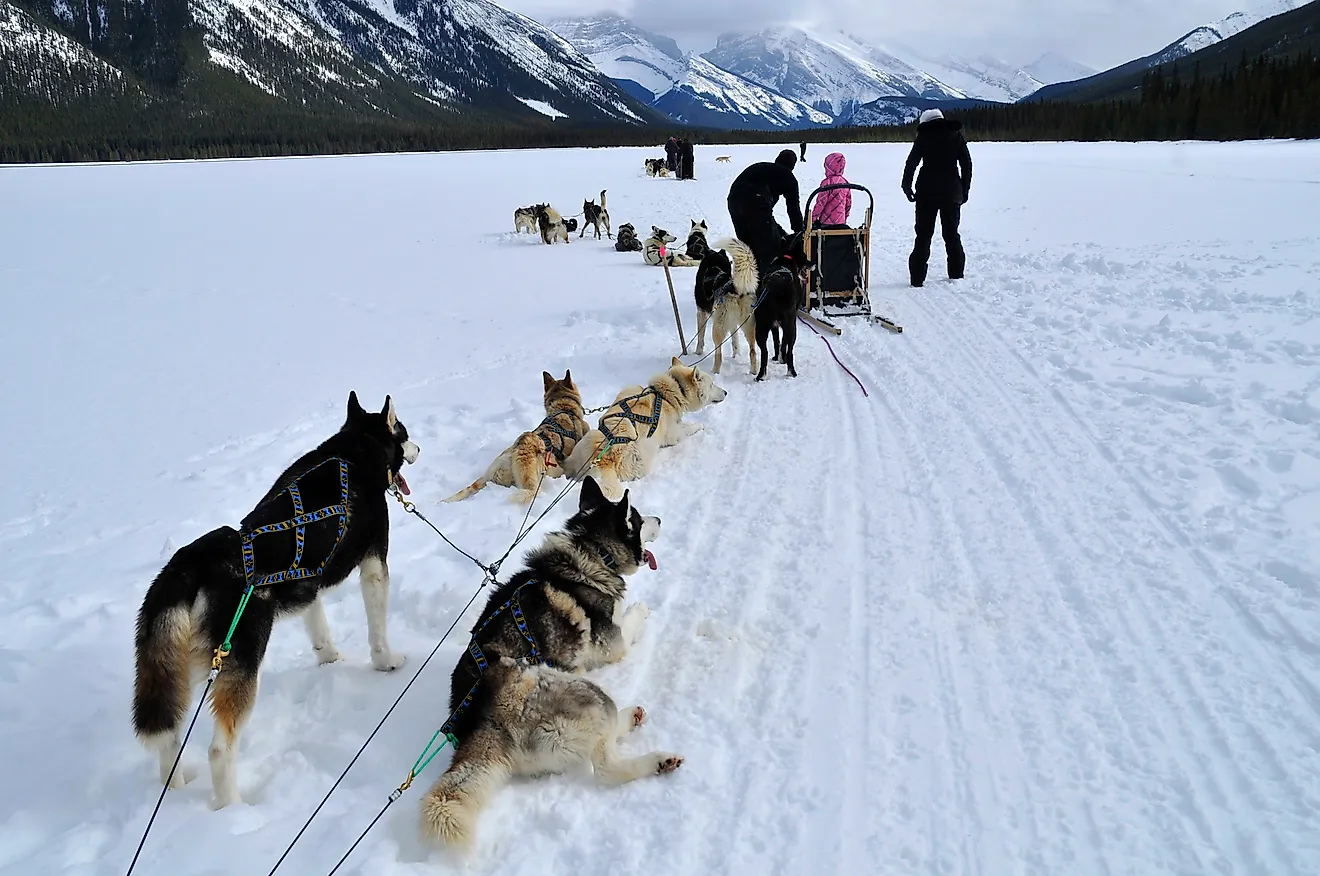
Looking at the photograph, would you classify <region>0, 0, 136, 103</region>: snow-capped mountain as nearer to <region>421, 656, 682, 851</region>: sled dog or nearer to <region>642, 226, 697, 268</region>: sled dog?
<region>642, 226, 697, 268</region>: sled dog

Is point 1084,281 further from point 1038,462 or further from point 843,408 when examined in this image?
point 1038,462

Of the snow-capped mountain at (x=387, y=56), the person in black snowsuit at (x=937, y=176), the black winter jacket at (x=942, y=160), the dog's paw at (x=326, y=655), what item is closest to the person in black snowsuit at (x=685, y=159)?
the person in black snowsuit at (x=937, y=176)

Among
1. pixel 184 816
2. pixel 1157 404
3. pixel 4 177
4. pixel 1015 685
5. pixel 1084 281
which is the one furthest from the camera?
pixel 4 177

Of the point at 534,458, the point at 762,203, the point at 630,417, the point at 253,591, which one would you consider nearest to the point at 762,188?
the point at 762,203

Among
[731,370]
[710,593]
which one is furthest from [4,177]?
[710,593]

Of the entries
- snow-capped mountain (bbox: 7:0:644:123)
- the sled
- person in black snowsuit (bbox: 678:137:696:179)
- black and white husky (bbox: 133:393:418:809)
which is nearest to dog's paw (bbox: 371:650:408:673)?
black and white husky (bbox: 133:393:418:809)

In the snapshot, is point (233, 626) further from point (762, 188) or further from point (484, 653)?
Result: point (762, 188)

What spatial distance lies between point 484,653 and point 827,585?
1.69 meters

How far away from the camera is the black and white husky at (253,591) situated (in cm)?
224

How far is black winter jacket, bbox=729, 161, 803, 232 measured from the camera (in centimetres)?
763

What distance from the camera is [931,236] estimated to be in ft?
30.7

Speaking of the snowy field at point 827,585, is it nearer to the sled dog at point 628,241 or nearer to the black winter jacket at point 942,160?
the black winter jacket at point 942,160

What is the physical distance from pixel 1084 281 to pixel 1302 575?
612 centimetres

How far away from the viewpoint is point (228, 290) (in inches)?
476
